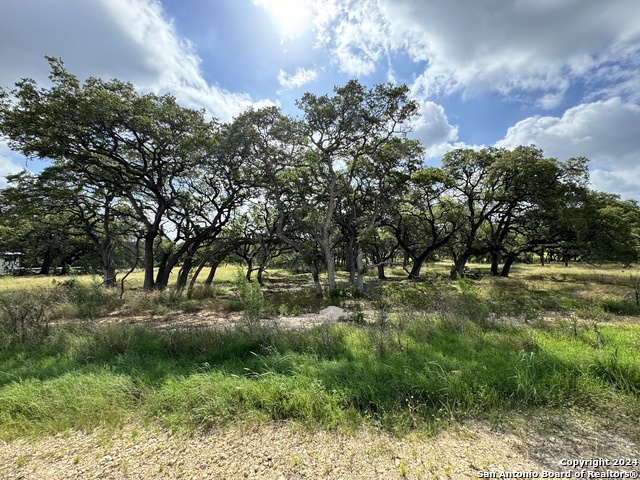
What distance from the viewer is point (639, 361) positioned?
383 cm

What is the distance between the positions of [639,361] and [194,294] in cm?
1575

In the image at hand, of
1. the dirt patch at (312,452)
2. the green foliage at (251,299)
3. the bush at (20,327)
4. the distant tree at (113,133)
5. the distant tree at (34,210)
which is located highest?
the distant tree at (113,133)

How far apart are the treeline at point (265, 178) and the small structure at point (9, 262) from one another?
2793 cm

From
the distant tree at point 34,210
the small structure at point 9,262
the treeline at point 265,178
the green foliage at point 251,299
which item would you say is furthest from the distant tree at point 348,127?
the small structure at point 9,262

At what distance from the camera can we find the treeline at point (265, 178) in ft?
40.2

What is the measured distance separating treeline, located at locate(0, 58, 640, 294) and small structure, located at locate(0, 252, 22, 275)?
27.9 meters

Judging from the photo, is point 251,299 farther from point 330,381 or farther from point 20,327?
point 20,327

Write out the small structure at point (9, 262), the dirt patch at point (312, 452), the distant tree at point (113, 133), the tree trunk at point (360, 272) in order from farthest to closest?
the small structure at point (9, 262) < the tree trunk at point (360, 272) < the distant tree at point (113, 133) < the dirt patch at point (312, 452)

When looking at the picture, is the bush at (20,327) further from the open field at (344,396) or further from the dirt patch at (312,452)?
the dirt patch at (312,452)

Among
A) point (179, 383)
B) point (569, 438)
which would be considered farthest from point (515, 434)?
point (179, 383)

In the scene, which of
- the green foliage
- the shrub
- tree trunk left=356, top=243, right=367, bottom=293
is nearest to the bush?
the shrub

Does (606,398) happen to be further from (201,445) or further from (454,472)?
(201,445)

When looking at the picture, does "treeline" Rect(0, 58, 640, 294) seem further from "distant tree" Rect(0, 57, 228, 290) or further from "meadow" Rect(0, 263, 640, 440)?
"meadow" Rect(0, 263, 640, 440)

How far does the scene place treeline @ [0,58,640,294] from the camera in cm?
1227
